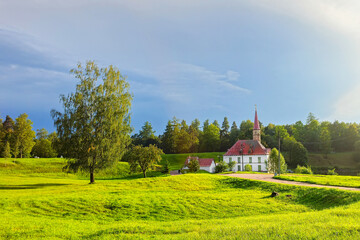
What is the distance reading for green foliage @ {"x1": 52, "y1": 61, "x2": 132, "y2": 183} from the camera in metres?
36.7

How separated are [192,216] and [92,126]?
914 inches

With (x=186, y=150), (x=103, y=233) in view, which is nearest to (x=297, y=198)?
(x=103, y=233)

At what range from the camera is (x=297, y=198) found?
2294 cm

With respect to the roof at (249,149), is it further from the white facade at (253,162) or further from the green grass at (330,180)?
the green grass at (330,180)

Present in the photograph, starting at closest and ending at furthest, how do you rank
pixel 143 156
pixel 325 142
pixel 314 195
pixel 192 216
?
1. pixel 192 216
2. pixel 314 195
3. pixel 143 156
4. pixel 325 142

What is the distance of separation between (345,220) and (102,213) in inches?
606

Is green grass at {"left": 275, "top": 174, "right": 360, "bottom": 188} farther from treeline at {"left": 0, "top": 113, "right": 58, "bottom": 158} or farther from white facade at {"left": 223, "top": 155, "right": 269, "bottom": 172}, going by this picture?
treeline at {"left": 0, "top": 113, "right": 58, "bottom": 158}

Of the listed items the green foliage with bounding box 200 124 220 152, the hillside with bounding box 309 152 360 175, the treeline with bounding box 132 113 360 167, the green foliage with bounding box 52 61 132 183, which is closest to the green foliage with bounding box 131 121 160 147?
the treeline with bounding box 132 113 360 167

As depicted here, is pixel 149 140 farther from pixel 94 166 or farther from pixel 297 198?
pixel 297 198

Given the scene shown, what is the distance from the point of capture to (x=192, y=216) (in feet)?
61.9

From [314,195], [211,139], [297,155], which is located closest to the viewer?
[314,195]

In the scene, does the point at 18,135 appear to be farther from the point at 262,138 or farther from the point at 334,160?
the point at 334,160

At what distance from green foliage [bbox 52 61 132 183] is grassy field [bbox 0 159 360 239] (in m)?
10.8

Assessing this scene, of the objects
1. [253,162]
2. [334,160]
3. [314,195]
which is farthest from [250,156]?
[314,195]
